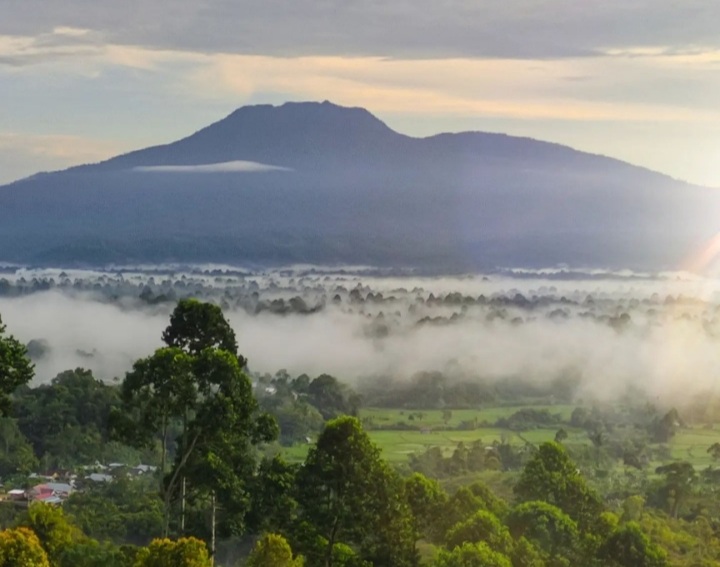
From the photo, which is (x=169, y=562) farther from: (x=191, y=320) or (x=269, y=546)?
(x=191, y=320)

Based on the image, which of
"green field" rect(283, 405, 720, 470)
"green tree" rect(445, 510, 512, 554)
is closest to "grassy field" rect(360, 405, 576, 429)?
"green field" rect(283, 405, 720, 470)

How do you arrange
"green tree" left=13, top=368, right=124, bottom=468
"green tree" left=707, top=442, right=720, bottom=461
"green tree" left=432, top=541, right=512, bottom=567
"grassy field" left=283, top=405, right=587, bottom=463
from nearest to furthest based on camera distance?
"green tree" left=432, top=541, right=512, bottom=567, "green tree" left=13, top=368, right=124, bottom=468, "green tree" left=707, top=442, right=720, bottom=461, "grassy field" left=283, top=405, right=587, bottom=463

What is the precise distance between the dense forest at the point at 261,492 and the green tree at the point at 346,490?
0.7 inches

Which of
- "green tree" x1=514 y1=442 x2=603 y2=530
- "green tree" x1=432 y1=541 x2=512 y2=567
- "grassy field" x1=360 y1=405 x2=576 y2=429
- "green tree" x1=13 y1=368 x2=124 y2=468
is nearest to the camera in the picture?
"green tree" x1=432 y1=541 x2=512 y2=567

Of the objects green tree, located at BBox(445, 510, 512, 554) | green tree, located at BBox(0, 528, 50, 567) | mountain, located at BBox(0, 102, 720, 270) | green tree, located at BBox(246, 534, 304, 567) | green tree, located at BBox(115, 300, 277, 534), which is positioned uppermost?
→ mountain, located at BBox(0, 102, 720, 270)

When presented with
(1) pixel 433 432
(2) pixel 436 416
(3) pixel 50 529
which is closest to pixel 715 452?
(1) pixel 433 432

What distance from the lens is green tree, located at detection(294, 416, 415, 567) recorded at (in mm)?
15883

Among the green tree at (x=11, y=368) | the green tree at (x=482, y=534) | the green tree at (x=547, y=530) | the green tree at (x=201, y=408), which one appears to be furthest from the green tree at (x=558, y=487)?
the green tree at (x=11, y=368)

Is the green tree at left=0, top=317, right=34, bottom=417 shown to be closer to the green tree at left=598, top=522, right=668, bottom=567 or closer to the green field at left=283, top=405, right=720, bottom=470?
the green tree at left=598, top=522, right=668, bottom=567

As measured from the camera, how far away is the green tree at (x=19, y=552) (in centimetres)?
1405

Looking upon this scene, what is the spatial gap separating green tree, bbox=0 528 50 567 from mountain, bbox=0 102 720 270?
139 m

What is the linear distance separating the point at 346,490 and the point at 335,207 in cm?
16062

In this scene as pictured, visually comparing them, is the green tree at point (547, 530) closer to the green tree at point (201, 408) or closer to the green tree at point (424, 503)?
the green tree at point (424, 503)

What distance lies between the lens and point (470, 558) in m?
18.3
